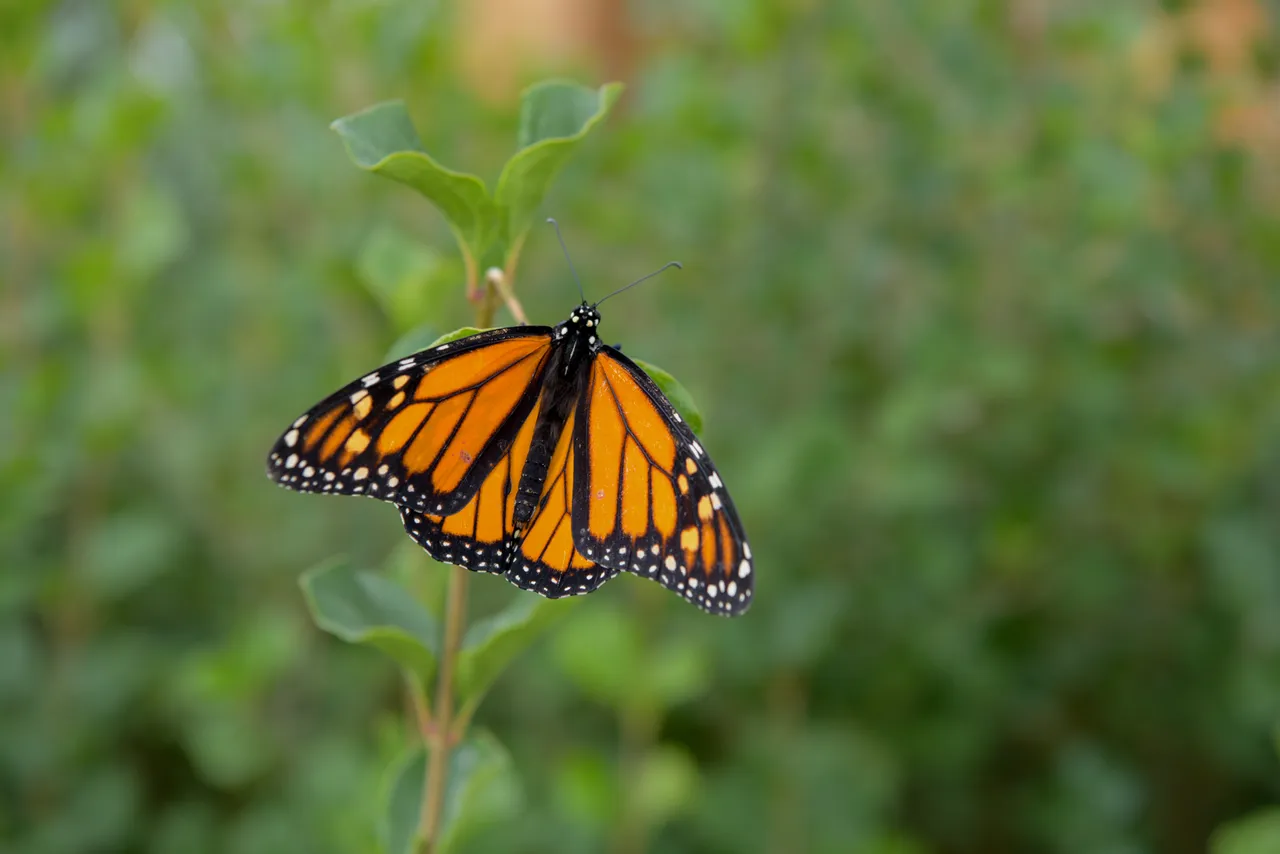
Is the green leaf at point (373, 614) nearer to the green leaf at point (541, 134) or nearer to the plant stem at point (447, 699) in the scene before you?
the plant stem at point (447, 699)

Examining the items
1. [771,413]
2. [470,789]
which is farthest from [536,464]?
[771,413]

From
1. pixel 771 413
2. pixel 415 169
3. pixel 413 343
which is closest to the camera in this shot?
pixel 415 169

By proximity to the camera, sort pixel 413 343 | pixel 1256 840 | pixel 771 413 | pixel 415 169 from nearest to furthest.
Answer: pixel 415 169
pixel 413 343
pixel 1256 840
pixel 771 413

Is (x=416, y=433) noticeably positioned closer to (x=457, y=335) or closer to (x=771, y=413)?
(x=457, y=335)

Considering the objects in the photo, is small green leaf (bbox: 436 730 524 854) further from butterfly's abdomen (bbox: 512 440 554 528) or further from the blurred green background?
the blurred green background

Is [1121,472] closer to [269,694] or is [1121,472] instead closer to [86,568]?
[269,694]

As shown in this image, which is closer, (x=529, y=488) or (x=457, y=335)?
(x=457, y=335)

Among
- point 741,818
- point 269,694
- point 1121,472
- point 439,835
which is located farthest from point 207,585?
point 1121,472

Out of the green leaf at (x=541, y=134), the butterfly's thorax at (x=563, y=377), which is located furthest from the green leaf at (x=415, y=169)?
the butterfly's thorax at (x=563, y=377)
